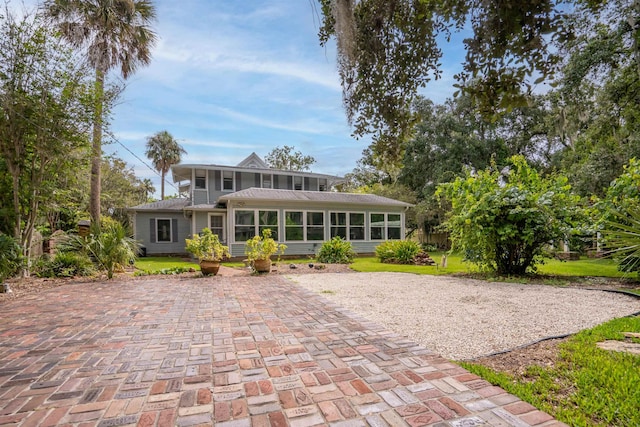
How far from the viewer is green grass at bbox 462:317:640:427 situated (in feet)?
6.98

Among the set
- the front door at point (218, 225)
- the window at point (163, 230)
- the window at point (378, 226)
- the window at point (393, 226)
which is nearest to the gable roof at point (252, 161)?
the front door at point (218, 225)

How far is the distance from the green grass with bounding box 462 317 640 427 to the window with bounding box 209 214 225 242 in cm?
1539

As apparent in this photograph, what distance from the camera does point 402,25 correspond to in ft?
7.74

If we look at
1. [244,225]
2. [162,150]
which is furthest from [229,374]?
[162,150]

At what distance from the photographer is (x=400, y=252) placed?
12953 mm

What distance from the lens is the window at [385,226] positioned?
59.0ft

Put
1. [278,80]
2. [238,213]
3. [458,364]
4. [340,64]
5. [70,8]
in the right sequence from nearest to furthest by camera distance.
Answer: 1. [340,64]
2. [458,364]
3. [278,80]
4. [70,8]
5. [238,213]

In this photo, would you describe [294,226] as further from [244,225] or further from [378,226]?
[378,226]

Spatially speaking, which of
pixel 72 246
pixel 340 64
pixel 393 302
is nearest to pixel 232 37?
pixel 340 64

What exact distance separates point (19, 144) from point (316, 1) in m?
8.49

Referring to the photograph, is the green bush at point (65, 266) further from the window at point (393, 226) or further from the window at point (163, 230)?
the window at point (393, 226)

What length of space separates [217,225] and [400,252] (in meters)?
9.38

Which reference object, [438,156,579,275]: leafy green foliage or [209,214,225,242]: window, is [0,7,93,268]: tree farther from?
[438,156,579,275]: leafy green foliage

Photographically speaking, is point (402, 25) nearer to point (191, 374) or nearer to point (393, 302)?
point (191, 374)
